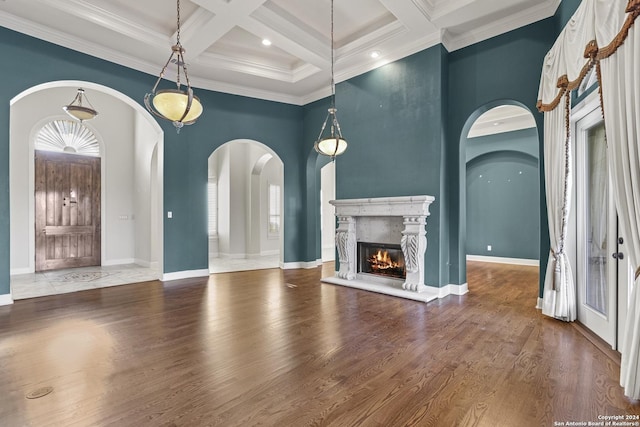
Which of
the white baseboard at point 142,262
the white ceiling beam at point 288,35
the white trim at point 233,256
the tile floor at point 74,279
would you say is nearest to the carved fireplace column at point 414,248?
the white ceiling beam at point 288,35

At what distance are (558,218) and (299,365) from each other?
132 inches

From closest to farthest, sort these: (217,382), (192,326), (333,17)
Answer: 1. (217,382)
2. (192,326)
3. (333,17)

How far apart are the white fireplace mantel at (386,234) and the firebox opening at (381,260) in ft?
0.38

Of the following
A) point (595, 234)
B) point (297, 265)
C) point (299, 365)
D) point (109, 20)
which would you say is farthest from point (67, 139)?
point (595, 234)

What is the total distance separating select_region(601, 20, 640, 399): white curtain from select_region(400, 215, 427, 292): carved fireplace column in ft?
8.77

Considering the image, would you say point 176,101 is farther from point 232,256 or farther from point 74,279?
point 232,256

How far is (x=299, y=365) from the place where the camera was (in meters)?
2.63

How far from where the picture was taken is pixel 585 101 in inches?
129

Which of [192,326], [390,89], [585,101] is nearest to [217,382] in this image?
[192,326]

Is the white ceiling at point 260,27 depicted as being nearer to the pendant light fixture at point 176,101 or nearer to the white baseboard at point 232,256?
the pendant light fixture at point 176,101

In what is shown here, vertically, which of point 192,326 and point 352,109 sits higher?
point 352,109

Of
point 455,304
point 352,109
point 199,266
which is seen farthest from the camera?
point 199,266

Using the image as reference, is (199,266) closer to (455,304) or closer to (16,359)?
(16,359)

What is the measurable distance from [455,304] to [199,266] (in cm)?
489
